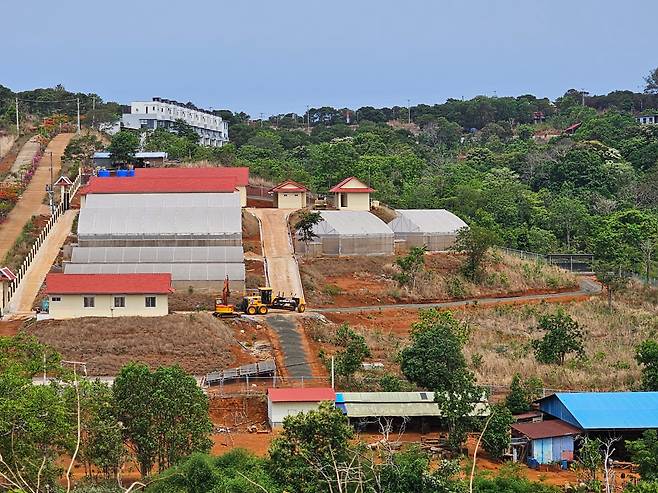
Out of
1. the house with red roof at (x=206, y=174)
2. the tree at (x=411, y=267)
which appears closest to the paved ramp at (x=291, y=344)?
the tree at (x=411, y=267)

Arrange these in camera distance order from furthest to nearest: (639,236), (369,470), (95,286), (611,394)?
(639,236) < (95,286) < (611,394) < (369,470)

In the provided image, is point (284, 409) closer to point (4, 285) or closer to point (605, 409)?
point (605, 409)

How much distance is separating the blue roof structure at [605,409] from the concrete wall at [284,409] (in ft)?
23.7

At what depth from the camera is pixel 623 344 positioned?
3862cm

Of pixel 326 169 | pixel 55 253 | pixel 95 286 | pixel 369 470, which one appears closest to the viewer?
pixel 369 470

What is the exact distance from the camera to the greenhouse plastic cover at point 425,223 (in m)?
52.4

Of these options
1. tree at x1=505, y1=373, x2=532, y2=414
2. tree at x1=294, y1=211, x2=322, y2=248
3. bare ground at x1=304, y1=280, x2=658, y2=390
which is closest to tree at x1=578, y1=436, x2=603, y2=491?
tree at x1=505, y1=373, x2=532, y2=414

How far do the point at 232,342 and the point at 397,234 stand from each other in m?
18.1

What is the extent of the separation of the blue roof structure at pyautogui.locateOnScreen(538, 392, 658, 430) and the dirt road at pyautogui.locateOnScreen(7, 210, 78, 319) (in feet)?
72.5

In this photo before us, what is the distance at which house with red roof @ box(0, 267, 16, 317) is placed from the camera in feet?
132

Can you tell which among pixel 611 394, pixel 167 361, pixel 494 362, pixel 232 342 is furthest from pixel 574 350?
pixel 167 361

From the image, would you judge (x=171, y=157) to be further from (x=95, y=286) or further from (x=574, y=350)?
(x=574, y=350)

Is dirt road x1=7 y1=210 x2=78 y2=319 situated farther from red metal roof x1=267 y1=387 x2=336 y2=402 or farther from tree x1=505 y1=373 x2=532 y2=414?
tree x1=505 y1=373 x2=532 y2=414

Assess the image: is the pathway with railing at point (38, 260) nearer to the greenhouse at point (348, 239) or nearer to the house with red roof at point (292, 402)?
the greenhouse at point (348, 239)
